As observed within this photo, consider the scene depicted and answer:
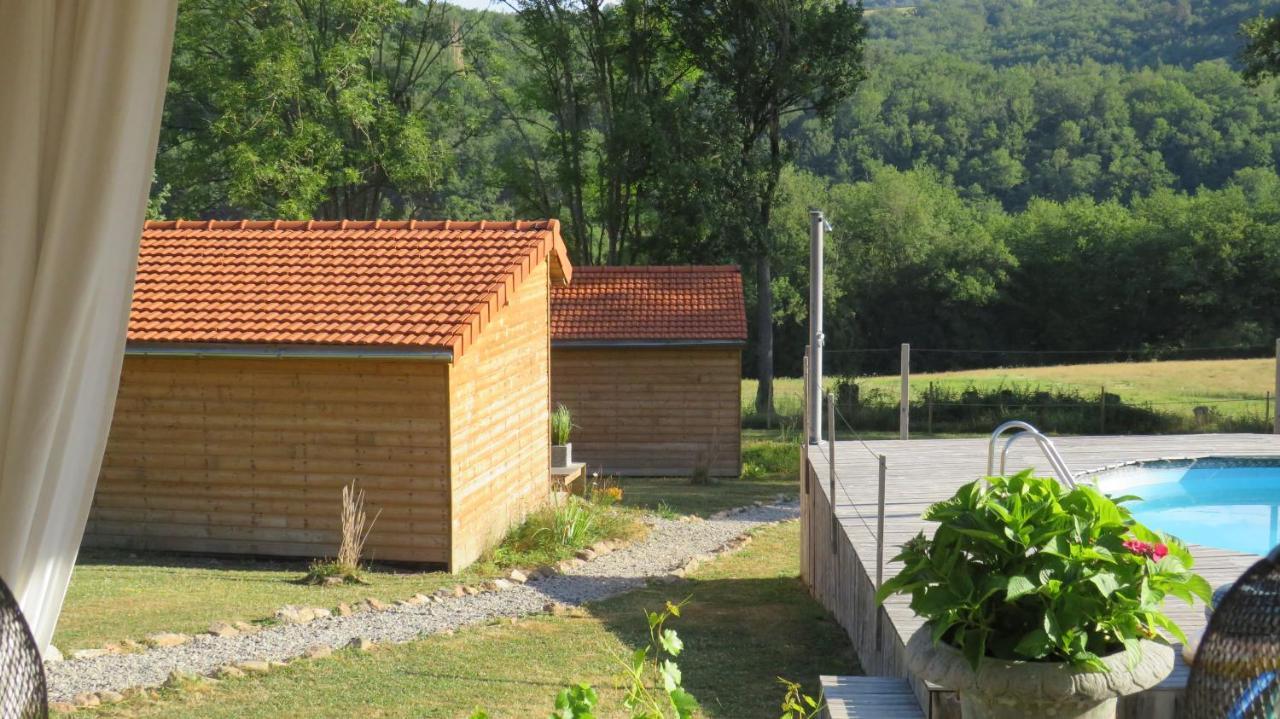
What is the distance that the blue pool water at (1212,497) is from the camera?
11406 millimetres

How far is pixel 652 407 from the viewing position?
70.5ft

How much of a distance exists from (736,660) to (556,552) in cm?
480


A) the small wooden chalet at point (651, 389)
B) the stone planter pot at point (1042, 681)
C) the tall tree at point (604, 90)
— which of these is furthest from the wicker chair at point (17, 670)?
the tall tree at point (604, 90)

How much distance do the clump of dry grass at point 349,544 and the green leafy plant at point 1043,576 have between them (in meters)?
8.54

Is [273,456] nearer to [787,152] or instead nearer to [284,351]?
[284,351]

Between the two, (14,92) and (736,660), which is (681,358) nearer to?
(736,660)

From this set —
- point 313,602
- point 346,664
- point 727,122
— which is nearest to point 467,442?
point 313,602

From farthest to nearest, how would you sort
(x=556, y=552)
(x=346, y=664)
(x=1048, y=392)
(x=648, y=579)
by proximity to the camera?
(x=1048, y=392), (x=556, y=552), (x=648, y=579), (x=346, y=664)

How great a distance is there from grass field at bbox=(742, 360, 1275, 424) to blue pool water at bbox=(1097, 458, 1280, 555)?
14967 millimetres

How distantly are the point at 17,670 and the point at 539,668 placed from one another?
578 cm

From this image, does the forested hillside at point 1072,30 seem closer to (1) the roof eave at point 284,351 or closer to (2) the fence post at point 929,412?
(2) the fence post at point 929,412

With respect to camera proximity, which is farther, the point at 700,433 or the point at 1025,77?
the point at 1025,77

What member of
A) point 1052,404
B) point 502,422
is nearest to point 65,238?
point 502,422

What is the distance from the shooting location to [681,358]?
21.4m
